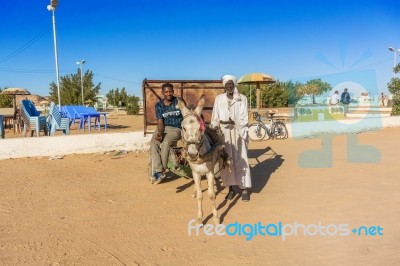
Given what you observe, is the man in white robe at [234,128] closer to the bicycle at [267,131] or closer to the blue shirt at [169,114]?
the blue shirt at [169,114]

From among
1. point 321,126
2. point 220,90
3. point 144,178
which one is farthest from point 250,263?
point 321,126

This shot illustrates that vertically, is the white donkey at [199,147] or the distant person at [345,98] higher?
the distant person at [345,98]

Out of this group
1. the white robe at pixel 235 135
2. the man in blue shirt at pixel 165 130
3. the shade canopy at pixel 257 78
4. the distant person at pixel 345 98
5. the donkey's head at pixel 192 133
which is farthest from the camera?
the distant person at pixel 345 98

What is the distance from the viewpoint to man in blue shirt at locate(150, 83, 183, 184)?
20.6 ft

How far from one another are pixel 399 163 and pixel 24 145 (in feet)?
33.1

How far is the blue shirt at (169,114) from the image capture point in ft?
21.0

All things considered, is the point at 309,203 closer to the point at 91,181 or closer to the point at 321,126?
the point at 91,181

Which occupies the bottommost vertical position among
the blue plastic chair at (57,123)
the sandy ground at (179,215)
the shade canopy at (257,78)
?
the sandy ground at (179,215)

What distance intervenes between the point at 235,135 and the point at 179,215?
164cm

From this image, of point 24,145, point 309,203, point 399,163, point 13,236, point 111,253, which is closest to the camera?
point 111,253

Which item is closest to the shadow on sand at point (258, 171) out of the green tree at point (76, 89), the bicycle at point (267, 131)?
the bicycle at point (267, 131)

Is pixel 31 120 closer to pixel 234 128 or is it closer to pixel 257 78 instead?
pixel 234 128

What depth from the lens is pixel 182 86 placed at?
9375 mm

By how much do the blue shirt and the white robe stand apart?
111 centimetres
